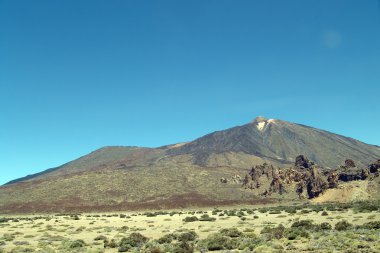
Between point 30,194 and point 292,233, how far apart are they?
122508mm

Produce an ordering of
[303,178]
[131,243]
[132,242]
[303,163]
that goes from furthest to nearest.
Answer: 1. [303,163]
2. [303,178]
3. [132,242]
4. [131,243]

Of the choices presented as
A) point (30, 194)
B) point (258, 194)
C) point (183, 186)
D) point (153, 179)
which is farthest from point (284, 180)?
point (30, 194)

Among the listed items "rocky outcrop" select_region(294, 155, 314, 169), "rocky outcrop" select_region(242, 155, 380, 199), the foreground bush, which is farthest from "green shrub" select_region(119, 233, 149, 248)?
"rocky outcrop" select_region(294, 155, 314, 169)

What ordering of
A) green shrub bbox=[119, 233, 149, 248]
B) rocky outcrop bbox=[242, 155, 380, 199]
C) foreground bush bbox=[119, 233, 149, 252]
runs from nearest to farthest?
foreground bush bbox=[119, 233, 149, 252], green shrub bbox=[119, 233, 149, 248], rocky outcrop bbox=[242, 155, 380, 199]

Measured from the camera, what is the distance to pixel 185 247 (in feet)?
86.2

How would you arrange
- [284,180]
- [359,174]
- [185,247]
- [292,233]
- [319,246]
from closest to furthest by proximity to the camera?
[319,246]
[185,247]
[292,233]
[359,174]
[284,180]

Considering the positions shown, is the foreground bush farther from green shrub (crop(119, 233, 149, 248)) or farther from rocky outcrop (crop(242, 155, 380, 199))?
rocky outcrop (crop(242, 155, 380, 199))

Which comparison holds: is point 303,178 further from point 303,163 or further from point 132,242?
point 132,242

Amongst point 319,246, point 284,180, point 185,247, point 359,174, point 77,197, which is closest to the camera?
point 319,246

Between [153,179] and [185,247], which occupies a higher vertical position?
[153,179]

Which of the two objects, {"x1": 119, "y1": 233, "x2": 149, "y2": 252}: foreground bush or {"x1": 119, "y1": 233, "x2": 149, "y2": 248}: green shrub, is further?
{"x1": 119, "y1": 233, "x2": 149, "y2": 248}: green shrub

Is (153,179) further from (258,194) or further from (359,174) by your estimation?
(359,174)

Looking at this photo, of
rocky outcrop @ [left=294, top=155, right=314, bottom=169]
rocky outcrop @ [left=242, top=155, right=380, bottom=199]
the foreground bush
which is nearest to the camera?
the foreground bush

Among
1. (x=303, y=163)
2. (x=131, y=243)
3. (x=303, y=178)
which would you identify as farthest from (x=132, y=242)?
(x=303, y=163)
